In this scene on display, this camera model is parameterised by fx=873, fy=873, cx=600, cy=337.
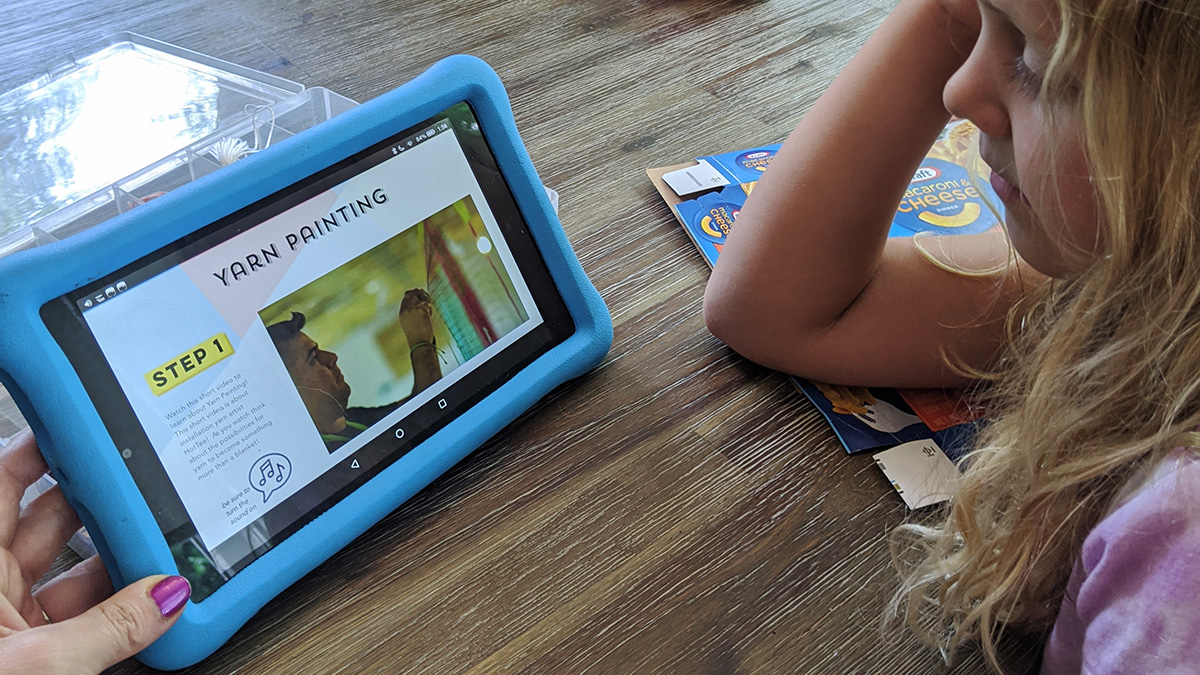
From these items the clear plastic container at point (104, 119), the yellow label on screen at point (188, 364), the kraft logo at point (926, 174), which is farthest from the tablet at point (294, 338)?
the kraft logo at point (926, 174)

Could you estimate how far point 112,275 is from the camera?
A: 0.41 metres

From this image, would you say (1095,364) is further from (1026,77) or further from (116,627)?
(116,627)

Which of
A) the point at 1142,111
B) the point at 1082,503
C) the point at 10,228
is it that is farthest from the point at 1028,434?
the point at 10,228

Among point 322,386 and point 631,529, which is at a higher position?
point 322,386

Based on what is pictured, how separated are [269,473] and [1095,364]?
1.34 feet

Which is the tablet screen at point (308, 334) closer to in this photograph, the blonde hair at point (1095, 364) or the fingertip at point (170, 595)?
the fingertip at point (170, 595)

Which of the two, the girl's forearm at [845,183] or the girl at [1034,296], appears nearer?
the girl at [1034,296]

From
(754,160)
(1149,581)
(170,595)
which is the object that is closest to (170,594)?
(170,595)

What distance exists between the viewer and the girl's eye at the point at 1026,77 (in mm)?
396

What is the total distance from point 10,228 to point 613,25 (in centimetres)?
62

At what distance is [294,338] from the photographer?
1.51 ft

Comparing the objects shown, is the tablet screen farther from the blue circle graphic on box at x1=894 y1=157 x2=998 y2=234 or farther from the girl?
the blue circle graphic on box at x1=894 y1=157 x2=998 y2=234

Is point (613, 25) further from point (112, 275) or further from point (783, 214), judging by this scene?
point (112, 275)

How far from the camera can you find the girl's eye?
0.40 m
